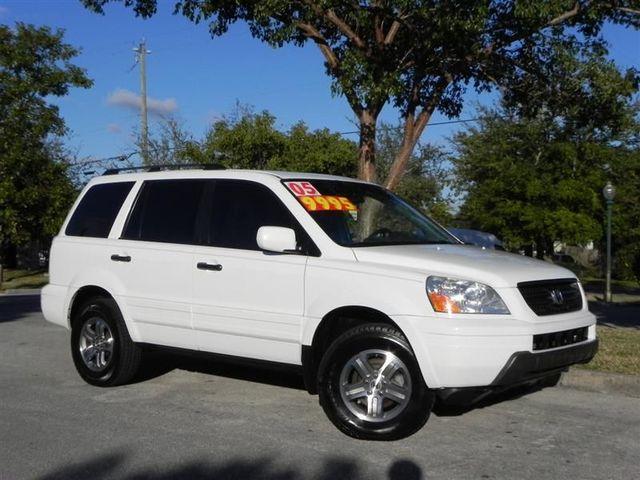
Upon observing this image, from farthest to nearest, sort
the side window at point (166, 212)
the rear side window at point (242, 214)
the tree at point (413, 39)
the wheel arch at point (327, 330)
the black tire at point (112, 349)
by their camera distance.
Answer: the tree at point (413, 39) → the black tire at point (112, 349) → the side window at point (166, 212) → the rear side window at point (242, 214) → the wheel arch at point (327, 330)

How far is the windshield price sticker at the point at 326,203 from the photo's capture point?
630 cm

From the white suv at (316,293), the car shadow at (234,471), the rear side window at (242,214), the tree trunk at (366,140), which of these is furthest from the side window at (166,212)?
the tree trunk at (366,140)

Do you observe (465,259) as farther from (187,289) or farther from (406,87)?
(406,87)

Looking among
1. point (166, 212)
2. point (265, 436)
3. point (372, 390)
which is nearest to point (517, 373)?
point (372, 390)

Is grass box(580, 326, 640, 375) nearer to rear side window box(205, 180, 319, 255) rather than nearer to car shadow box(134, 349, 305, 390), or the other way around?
car shadow box(134, 349, 305, 390)

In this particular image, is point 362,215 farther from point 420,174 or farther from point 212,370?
point 420,174

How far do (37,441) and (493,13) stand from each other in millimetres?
8352

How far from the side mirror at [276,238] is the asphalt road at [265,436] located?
1342 millimetres

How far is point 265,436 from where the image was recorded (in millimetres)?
5738

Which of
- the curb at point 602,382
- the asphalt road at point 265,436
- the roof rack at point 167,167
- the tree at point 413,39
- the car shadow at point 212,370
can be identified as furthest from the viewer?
the tree at point 413,39

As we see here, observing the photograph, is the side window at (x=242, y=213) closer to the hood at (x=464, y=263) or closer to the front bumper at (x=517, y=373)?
the hood at (x=464, y=263)

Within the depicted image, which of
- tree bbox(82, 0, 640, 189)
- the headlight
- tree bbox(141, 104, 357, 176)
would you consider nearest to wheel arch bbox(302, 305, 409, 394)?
the headlight

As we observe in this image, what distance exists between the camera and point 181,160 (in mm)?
31516

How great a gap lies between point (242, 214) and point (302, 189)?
0.55m
